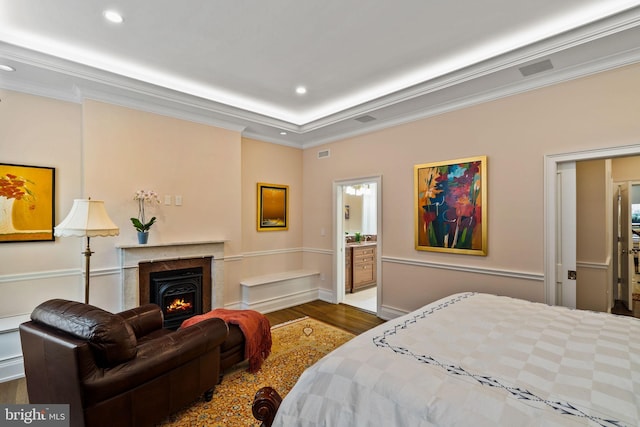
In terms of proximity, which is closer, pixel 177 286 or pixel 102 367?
pixel 102 367

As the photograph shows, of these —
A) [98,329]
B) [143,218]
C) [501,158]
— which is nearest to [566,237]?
[501,158]

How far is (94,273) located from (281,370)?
2.33 meters

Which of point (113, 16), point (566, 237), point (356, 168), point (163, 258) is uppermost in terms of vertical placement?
point (113, 16)

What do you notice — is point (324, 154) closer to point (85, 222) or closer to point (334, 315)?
point (334, 315)

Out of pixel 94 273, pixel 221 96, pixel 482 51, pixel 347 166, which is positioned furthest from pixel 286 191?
pixel 482 51

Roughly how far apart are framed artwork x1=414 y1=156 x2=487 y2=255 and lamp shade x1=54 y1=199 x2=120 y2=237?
11.2ft

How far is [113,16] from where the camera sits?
7.82 feet

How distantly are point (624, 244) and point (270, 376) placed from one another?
5464 mm

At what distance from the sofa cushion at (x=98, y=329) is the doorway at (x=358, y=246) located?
325cm

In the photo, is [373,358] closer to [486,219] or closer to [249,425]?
[249,425]

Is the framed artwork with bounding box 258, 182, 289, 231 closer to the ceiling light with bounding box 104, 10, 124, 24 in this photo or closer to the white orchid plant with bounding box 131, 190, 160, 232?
the white orchid plant with bounding box 131, 190, 160, 232

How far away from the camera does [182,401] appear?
6.79 feet

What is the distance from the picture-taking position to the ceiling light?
92.1 inches

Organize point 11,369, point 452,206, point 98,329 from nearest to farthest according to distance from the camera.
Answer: point 98,329 → point 11,369 → point 452,206
